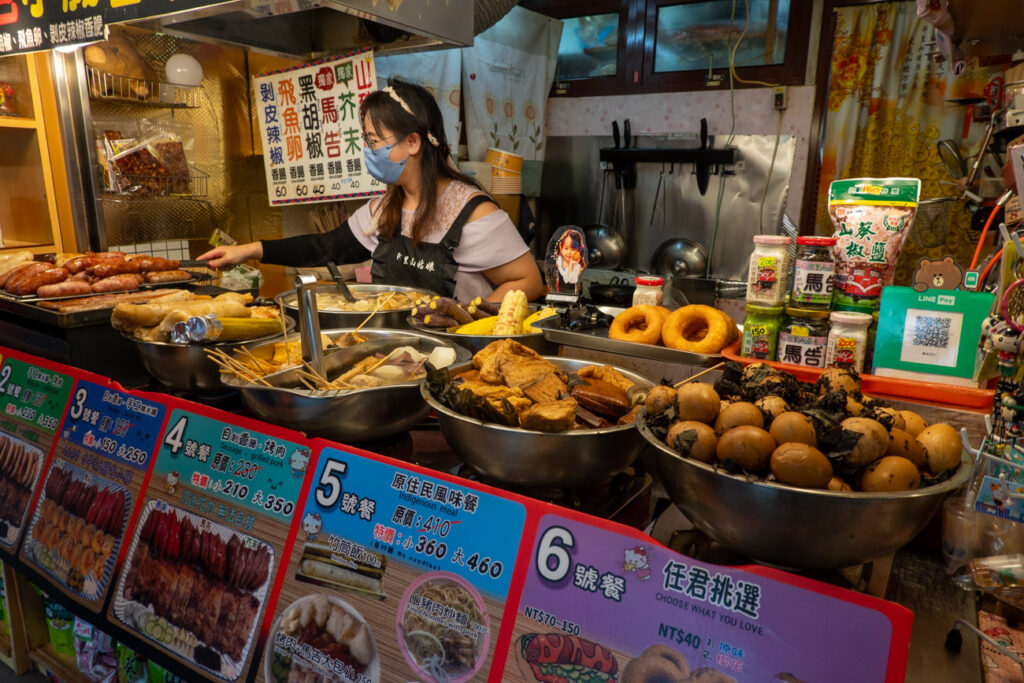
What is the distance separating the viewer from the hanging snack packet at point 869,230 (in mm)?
1354

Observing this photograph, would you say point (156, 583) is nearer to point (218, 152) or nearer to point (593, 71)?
point (218, 152)

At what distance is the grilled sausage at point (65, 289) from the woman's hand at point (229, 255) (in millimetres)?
557

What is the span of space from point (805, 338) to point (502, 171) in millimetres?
3702

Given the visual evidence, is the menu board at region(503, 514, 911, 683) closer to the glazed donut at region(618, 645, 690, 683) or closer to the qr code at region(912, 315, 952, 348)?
the glazed donut at region(618, 645, 690, 683)

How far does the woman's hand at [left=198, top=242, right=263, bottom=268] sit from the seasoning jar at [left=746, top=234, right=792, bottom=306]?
7.70 feet

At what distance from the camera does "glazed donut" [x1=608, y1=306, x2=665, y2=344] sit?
160cm

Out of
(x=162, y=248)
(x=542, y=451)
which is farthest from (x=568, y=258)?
(x=162, y=248)

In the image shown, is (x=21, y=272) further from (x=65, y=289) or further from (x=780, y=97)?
(x=780, y=97)

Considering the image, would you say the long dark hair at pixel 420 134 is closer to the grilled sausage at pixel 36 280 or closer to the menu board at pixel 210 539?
the grilled sausage at pixel 36 280

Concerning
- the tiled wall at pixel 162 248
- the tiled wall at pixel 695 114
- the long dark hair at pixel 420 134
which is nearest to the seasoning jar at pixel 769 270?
the long dark hair at pixel 420 134

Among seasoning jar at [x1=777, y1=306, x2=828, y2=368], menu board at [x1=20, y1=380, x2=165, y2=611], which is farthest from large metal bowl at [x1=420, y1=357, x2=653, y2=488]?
menu board at [x1=20, y1=380, x2=165, y2=611]

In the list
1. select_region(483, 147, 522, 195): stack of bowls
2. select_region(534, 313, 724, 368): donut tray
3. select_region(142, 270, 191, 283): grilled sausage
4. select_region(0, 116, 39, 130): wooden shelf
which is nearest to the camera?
select_region(534, 313, 724, 368): donut tray

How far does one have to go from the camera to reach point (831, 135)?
4699mm

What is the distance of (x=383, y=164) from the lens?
2.98 meters
